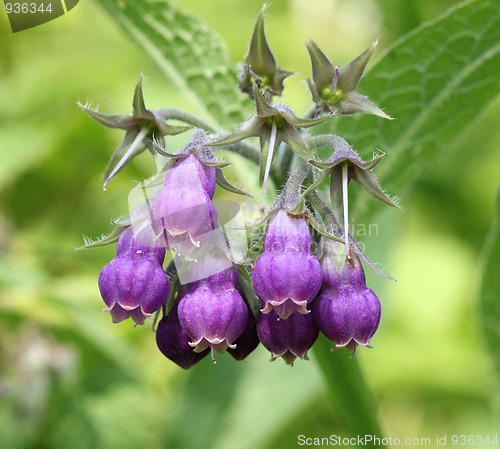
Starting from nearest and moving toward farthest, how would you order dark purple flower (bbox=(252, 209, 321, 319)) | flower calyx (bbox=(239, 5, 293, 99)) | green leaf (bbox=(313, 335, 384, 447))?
dark purple flower (bbox=(252, 209, 321, 319)) → flower calyx (bbox=(239, 5, 293, 99)) → green leaf (bbox=(313, 335, 384, 447))

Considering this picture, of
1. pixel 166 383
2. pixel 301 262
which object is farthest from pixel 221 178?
pixel 166 383

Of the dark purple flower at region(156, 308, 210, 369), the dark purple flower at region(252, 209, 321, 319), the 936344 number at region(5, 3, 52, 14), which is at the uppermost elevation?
the dark purple flower at region(252, 209, 321, 319)

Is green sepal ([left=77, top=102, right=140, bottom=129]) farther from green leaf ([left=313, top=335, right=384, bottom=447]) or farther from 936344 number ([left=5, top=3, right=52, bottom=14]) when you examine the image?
936344 number ([left=5, top=3, right=52, bottom=14])

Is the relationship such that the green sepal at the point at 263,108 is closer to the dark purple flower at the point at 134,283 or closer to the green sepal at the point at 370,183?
the green sepal at the point at 370,183

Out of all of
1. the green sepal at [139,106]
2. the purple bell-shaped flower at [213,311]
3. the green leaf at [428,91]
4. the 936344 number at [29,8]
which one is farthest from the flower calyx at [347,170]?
the 936344 number at [29,8]

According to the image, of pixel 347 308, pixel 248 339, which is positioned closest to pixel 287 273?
pixel 347 308

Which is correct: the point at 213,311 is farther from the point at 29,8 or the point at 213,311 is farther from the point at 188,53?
the point at 29,8

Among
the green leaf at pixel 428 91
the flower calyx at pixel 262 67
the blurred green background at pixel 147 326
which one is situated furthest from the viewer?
the blurred green background at pixel 147 326

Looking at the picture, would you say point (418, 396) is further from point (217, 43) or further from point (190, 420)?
point (217, 43)

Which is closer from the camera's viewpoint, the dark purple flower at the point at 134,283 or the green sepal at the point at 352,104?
the dark purple flower at the point at 134,283

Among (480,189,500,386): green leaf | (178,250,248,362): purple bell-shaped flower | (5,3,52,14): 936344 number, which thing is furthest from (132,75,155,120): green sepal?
(5,3,52,14): 936344 number
